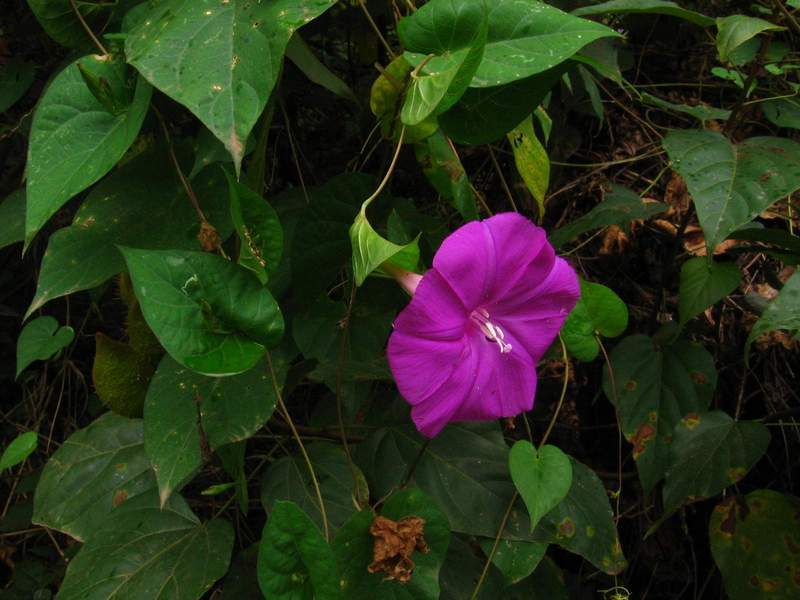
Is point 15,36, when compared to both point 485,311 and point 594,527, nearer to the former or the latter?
point 485,311

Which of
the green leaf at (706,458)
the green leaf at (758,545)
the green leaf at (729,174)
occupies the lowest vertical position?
the green leaf at (758,545)

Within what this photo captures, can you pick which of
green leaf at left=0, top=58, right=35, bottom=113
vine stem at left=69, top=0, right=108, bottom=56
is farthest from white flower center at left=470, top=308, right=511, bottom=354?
green leaf at left=0, top=58, right=35, bottom=113

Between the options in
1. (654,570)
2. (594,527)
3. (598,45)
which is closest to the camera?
(594,527)

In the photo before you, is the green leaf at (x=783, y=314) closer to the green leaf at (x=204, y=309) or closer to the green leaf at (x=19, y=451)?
the green leaf at (x=204, y=309)

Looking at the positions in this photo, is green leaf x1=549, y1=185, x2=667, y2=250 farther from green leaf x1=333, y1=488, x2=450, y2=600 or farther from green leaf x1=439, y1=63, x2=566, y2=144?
green leaf x1=333, y1=488, x2=450, y2=600

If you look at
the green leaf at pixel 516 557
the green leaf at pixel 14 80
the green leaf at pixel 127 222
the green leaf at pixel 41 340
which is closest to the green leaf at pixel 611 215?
the green leaf at pixel 516 557

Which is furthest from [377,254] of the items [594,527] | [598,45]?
[598,45]
